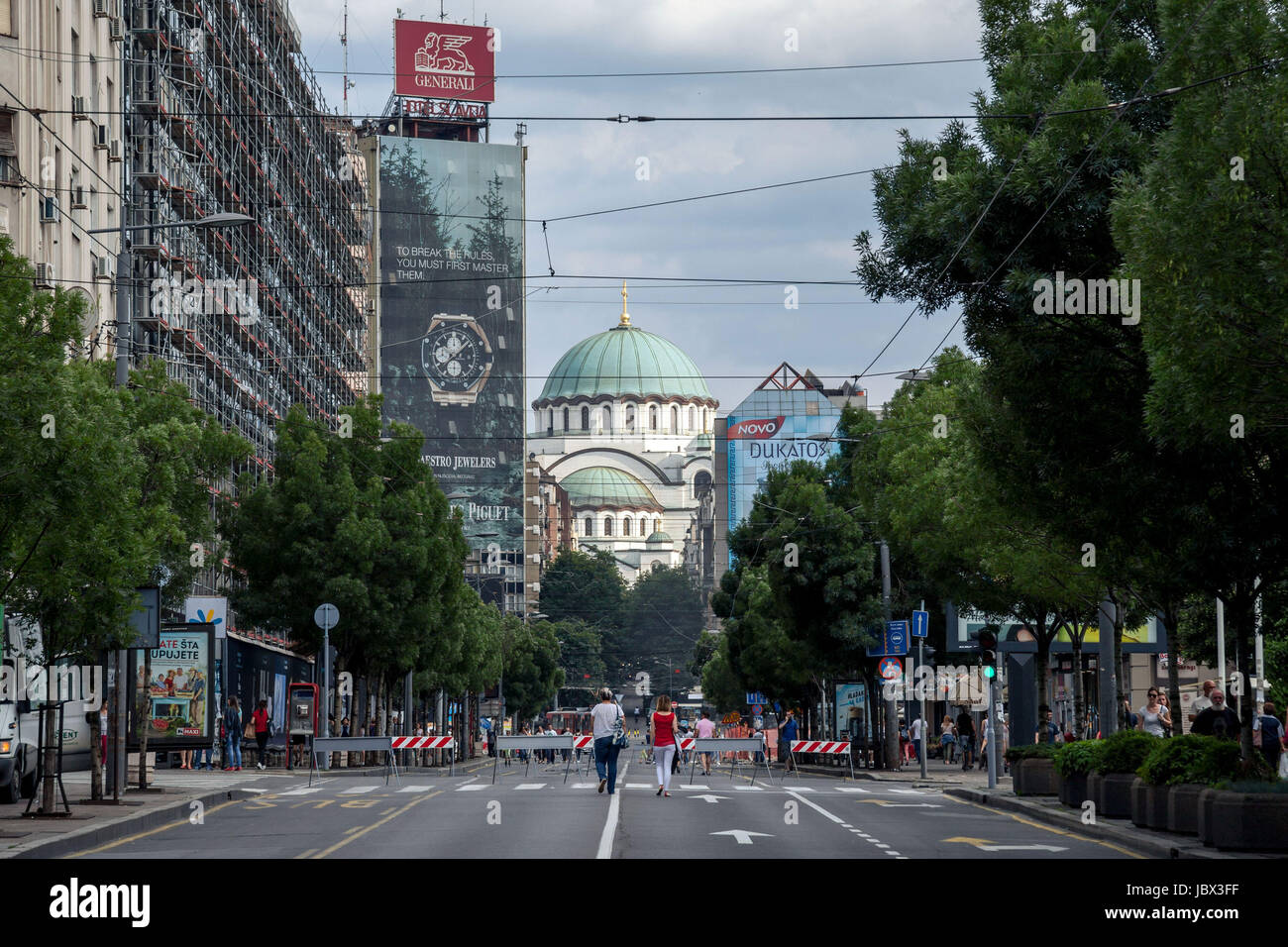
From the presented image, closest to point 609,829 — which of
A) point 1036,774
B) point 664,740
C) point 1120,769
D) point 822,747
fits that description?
point 1120,769

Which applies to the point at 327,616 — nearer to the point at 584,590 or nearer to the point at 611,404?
the point at 584,590

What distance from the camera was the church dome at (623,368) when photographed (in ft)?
633

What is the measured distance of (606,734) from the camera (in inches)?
1172

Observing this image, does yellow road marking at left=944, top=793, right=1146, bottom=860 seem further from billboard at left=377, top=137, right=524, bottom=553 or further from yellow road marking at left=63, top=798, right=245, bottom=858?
billboard at left=377, top=137, right=524, bottom=553

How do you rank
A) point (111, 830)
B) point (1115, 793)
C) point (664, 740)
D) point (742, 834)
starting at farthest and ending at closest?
1. point (664, 740)
2. point (1115, 793)
3. point (111, 830)
4. point (742, 834)

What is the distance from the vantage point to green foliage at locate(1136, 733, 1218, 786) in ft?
65.5

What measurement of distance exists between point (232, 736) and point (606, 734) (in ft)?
61.8

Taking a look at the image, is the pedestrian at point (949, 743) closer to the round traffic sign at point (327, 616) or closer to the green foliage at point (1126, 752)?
the round traffic sign at point (327, 616)

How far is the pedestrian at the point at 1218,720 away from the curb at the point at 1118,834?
7.72ft

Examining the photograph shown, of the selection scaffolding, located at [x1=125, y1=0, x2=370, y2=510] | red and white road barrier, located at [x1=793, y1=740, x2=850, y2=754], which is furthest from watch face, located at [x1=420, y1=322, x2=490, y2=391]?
red and white road barrier, located at [x1=793, y1=740, x2=850, y2=754]

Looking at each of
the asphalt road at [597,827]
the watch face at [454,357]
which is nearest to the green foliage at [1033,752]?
the asphalt road at [597,827]

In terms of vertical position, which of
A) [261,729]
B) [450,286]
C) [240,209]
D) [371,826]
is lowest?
[261,729]

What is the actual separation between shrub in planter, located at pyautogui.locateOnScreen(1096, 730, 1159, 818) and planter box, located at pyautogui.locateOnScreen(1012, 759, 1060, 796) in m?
5.07

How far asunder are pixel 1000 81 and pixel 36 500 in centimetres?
1172
